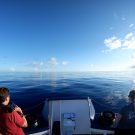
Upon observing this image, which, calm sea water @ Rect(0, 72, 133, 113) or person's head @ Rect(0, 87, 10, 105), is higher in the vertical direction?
person's head @ Rect(0, 87, 10, 105)

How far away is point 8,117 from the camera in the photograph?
3406mm

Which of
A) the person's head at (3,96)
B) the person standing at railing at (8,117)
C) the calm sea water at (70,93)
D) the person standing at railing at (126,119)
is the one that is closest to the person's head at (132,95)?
the person standing at railing at (126,119)

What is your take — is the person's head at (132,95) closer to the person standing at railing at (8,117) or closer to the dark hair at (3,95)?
the person standing at railing at (8,117)

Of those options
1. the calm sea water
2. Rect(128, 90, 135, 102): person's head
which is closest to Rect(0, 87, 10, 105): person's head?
Rect(128, 90, 135, 102): person's head

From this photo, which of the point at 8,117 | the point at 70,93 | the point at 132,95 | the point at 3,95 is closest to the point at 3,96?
the point at 3,95

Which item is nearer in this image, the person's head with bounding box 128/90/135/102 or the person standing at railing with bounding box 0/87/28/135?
the person standing at railing with bounding box 0/87/28/135

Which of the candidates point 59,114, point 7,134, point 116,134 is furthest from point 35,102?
point 7,134

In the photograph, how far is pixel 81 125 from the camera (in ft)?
19.8

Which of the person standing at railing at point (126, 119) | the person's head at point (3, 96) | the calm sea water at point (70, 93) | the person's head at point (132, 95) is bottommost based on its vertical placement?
the calm sea water at point (70, 93)

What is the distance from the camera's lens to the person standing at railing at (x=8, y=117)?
3.30 m

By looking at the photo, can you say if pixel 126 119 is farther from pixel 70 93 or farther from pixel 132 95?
pixel 70 93

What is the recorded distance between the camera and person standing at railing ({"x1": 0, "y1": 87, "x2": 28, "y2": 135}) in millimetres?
3302

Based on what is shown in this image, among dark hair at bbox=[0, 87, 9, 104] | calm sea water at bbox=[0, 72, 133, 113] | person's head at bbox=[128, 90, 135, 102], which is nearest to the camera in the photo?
dark hair at bbox=[0, 87, 9, 104]

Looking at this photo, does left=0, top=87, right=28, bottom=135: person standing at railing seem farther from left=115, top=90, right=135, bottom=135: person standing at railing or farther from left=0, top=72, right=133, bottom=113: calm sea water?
left=0, top=72, right=133, bottom=113: calm sea water
